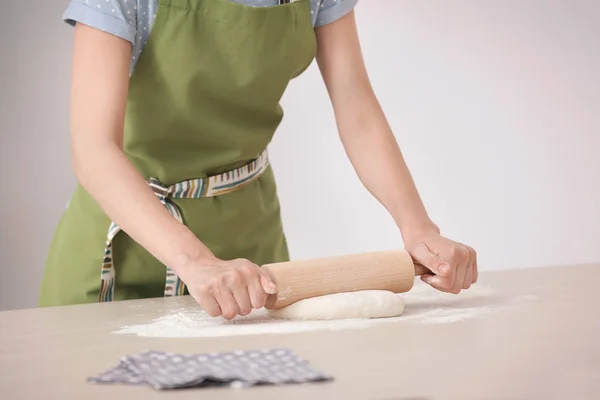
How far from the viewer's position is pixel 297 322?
3.04 feet

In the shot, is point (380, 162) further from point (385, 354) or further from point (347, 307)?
point (385, 354)

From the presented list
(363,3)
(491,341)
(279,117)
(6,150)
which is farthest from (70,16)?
(363,3)

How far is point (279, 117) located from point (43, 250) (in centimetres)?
124

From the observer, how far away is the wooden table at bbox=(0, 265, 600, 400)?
59 centimetres

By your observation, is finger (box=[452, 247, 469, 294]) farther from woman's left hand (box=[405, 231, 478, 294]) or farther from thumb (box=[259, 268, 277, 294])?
thumb (box=[259, 268, 277, 294])

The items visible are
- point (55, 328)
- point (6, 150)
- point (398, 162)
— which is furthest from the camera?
point (6, 150)

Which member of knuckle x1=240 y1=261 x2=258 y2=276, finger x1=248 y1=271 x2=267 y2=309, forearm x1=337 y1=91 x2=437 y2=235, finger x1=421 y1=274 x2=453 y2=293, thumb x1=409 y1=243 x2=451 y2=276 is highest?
forearm x1=337 y1=91 x2=437 y2=235

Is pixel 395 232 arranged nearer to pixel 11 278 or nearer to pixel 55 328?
pixel 11 278

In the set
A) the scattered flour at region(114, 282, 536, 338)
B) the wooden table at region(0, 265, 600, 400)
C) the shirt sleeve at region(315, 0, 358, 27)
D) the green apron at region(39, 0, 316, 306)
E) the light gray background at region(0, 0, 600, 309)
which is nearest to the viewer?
the wooden table at region(0, 265, 600, 400)

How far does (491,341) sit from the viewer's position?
2.50 ft

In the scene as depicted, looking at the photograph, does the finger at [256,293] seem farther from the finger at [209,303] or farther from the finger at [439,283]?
the finger at [439,283]

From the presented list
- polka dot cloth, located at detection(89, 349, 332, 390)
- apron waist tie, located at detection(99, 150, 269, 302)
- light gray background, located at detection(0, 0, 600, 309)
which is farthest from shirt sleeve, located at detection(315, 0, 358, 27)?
light gray background, located at detection(0, 0, 600, 309)

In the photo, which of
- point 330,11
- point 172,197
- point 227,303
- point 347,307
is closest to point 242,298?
point 227,303

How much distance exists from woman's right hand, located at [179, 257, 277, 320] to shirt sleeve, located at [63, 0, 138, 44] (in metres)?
0.36
